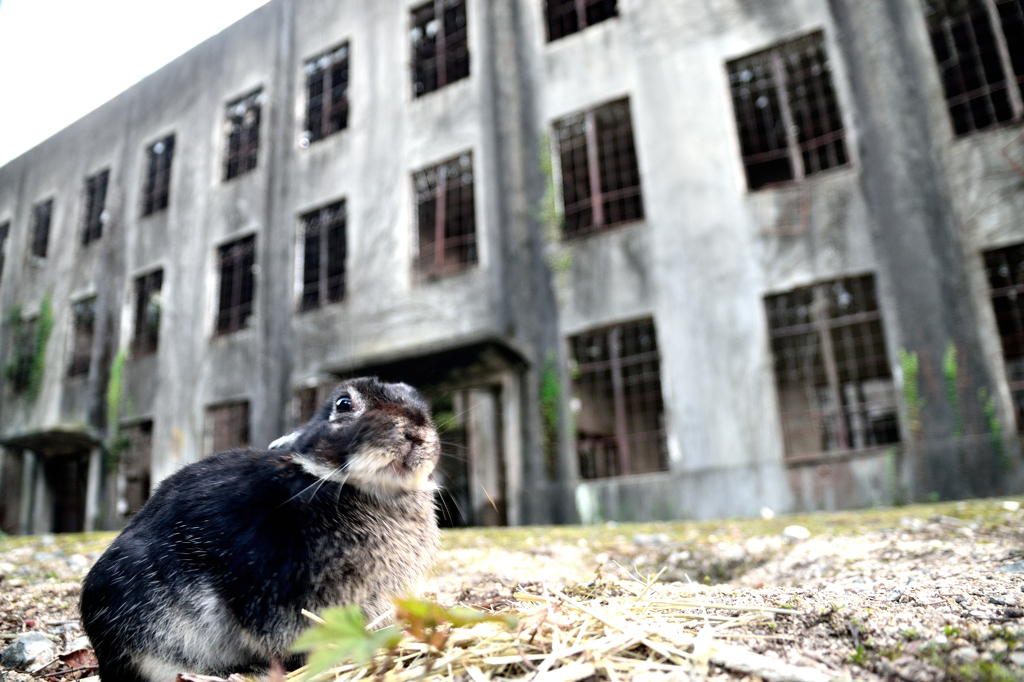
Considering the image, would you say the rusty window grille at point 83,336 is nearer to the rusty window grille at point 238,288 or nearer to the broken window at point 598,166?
the rusty window grille at point 238,288

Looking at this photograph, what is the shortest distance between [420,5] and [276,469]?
13.6 meters

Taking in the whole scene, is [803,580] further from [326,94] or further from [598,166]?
[326,94]

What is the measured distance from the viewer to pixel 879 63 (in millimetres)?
9148

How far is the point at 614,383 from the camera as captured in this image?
1048cm

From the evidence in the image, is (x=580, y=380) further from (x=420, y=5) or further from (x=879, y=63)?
(x=420, y=5)

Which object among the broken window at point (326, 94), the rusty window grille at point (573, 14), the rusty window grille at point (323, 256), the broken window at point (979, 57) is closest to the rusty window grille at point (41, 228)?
the broken window at point (326, 94)

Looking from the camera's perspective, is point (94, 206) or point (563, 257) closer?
point (563, 257)

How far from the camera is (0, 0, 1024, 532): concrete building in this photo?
8.57 m

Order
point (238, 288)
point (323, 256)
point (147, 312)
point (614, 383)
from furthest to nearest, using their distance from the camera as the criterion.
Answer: point (147, 312)
point (238, 288)
point (323, 256)
point (614, 383)

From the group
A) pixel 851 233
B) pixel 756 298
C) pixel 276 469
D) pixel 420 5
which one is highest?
pixel 420 5

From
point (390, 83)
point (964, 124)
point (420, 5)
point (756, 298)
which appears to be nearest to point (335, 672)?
point (756, 298)

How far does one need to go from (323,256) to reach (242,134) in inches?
194

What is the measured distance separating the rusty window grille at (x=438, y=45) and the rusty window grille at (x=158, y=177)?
8.16 metres

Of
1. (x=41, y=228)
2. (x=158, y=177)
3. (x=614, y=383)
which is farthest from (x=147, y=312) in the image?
(x=614, y=383)
